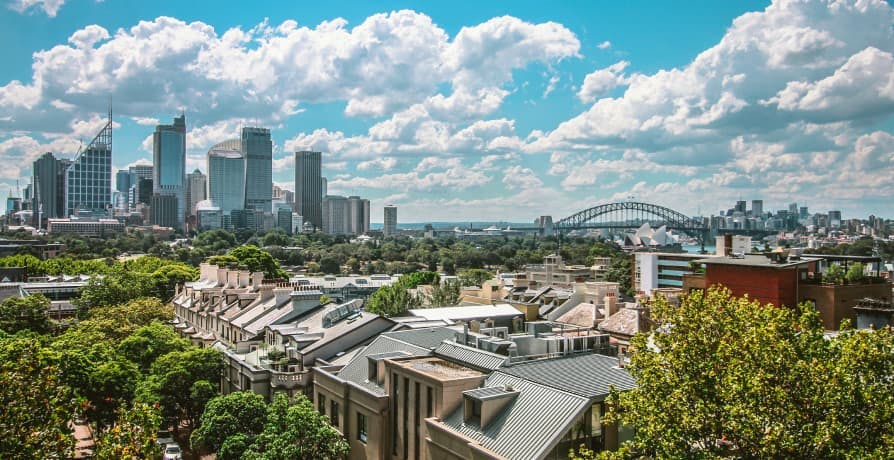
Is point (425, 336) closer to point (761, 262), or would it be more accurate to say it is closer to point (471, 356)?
point (471, 356)

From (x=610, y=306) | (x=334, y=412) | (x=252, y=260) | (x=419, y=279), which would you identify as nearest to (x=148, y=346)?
(x=334, y=412)

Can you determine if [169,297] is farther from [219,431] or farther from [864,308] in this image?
[864,308]

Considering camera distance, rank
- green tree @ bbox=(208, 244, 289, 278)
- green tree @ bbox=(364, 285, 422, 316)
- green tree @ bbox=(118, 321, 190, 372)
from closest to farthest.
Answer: green tree @ bbox=(118, 321, 190, 372), green tree @ bbox=(364, 285, 422, 316), green tree @ bbox=(208, 244, 289, 278)

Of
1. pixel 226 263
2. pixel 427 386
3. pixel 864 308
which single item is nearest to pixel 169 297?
pixel 226 263

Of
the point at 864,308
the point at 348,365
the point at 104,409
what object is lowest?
the point at 104,409

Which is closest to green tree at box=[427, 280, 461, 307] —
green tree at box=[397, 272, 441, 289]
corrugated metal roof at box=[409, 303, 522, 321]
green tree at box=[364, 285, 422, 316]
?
green tree at box=[364, 285, 422, 316]

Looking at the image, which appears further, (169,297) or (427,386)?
(169,297)

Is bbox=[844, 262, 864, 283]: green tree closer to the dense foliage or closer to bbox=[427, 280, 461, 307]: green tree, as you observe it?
the dense foliage

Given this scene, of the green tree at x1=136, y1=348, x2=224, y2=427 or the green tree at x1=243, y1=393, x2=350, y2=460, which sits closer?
the green tree at x1=243, y1=393, x2=350, y2=460
